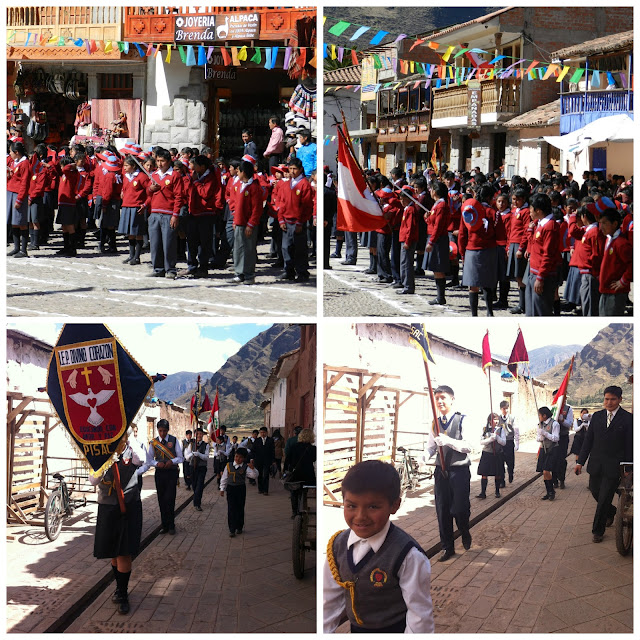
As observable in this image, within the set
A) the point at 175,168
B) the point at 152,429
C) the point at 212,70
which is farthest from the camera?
the point at 212,70

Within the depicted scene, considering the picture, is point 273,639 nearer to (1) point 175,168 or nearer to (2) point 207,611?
(2) point 207,611

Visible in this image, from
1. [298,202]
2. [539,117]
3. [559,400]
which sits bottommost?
[559,400]

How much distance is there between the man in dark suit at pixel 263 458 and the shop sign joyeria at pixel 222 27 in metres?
9.51

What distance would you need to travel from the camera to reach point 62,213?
11289 millimetres

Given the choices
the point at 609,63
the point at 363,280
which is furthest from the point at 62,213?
the point at 609,63

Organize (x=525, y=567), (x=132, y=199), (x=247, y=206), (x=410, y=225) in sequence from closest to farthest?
1. (x=525, y=567)
2. (x=247, y=206)
3. (x=410, y=225)
4. (x=132, y=199)

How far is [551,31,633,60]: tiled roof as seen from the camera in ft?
66.9

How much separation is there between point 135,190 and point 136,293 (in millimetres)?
3119

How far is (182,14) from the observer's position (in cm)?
1562

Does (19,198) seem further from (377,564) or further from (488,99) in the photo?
(488,99)

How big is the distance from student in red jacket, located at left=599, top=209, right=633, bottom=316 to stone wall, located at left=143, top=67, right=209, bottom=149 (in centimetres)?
1155

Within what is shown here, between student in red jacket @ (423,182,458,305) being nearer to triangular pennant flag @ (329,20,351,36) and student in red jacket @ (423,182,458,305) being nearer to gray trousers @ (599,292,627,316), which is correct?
triangular pennant flag @ (329,20,351,36)

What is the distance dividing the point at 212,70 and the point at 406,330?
472 inches

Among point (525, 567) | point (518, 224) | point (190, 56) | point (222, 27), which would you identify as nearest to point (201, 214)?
point (518, 224)
